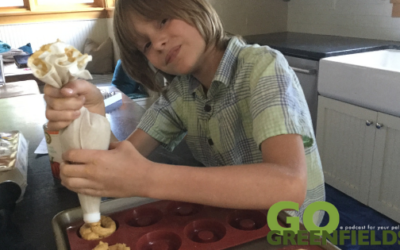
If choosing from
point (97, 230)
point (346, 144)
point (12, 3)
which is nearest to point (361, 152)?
point (346, 144)

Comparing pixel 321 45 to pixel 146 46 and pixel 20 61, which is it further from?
pixel 20 61

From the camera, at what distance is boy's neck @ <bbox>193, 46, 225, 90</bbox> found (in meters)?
0.90

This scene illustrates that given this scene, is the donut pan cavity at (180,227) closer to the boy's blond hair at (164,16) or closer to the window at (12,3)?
the boy's blond hair at (164,16)

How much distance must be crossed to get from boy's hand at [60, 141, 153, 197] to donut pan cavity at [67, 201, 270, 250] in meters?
0.08

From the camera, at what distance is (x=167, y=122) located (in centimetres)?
96

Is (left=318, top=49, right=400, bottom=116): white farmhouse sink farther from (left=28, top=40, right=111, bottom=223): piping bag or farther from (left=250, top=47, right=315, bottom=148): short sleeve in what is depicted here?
(left=28, top=40, right=111, bottom=223): piping bag

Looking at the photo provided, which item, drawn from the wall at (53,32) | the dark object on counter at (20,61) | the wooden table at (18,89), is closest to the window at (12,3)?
the wall at (53,32)

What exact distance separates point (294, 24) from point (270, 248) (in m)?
2.62

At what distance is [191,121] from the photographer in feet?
3.08

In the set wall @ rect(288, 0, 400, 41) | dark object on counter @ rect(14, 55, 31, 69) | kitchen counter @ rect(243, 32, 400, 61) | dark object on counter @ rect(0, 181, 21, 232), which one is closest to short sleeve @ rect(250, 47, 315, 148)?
dark object on counter @ rect(0, 181, 21, 232)

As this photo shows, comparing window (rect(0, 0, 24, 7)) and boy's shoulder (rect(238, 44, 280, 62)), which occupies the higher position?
window (rect(0, 0, 24, 7))

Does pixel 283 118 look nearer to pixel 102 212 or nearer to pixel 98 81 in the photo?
pixel 102 212

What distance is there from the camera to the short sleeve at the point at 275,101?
61 cm

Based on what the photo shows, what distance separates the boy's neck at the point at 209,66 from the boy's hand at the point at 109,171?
42cm
